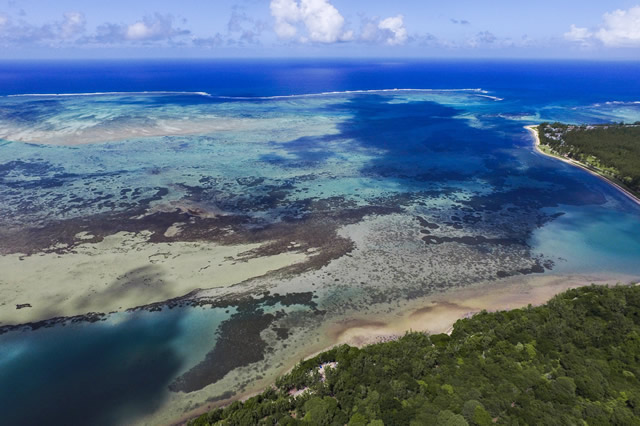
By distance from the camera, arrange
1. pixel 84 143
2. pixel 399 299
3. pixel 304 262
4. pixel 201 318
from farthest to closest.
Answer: pixel 84 143
pixel 304 262
pixel 399 299
pixel 201 318

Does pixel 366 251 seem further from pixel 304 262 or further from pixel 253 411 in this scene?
pixel 253 411

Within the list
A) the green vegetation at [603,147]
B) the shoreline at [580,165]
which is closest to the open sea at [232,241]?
the shoreline at [580,165]

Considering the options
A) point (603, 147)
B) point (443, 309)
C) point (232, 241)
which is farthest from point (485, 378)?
point (603, 147)

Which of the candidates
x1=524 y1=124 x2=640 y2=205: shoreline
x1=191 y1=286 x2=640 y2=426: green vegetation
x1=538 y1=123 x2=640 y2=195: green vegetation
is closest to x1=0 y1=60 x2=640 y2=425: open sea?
x1=524 y1=124 x2=640 y2=205: shoreline

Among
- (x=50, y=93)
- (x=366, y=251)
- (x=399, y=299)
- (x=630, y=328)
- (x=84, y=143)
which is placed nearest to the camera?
(x=630, y=328)

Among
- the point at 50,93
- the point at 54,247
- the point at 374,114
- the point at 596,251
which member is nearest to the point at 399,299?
the point at 596,251

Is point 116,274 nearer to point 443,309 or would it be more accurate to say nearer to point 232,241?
point 232,241

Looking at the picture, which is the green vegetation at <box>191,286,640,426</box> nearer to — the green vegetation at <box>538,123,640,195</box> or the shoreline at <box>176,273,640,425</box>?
the shoreline at <box>176,273,640,425</box>

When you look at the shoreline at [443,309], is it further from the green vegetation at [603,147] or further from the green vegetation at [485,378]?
the green vegetation at [603,147]
